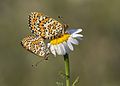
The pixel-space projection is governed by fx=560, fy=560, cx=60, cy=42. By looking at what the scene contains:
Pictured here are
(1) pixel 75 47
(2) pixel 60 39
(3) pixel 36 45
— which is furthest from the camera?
(1) pixel 75 47

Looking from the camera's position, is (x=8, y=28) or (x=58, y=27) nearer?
(x=58, y=27)

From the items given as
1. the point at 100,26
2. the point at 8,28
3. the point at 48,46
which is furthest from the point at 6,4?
the point at 48,46

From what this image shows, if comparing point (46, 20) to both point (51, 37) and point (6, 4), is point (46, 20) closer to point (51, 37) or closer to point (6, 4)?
point (51, 37)

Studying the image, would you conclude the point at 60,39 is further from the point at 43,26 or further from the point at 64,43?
the point at 43,26

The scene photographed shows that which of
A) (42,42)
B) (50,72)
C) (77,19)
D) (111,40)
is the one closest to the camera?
(42,42)

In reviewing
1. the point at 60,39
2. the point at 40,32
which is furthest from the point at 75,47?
the point at 40,32

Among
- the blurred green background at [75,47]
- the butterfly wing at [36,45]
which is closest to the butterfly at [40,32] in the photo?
the butterfly wing at [36,45]
